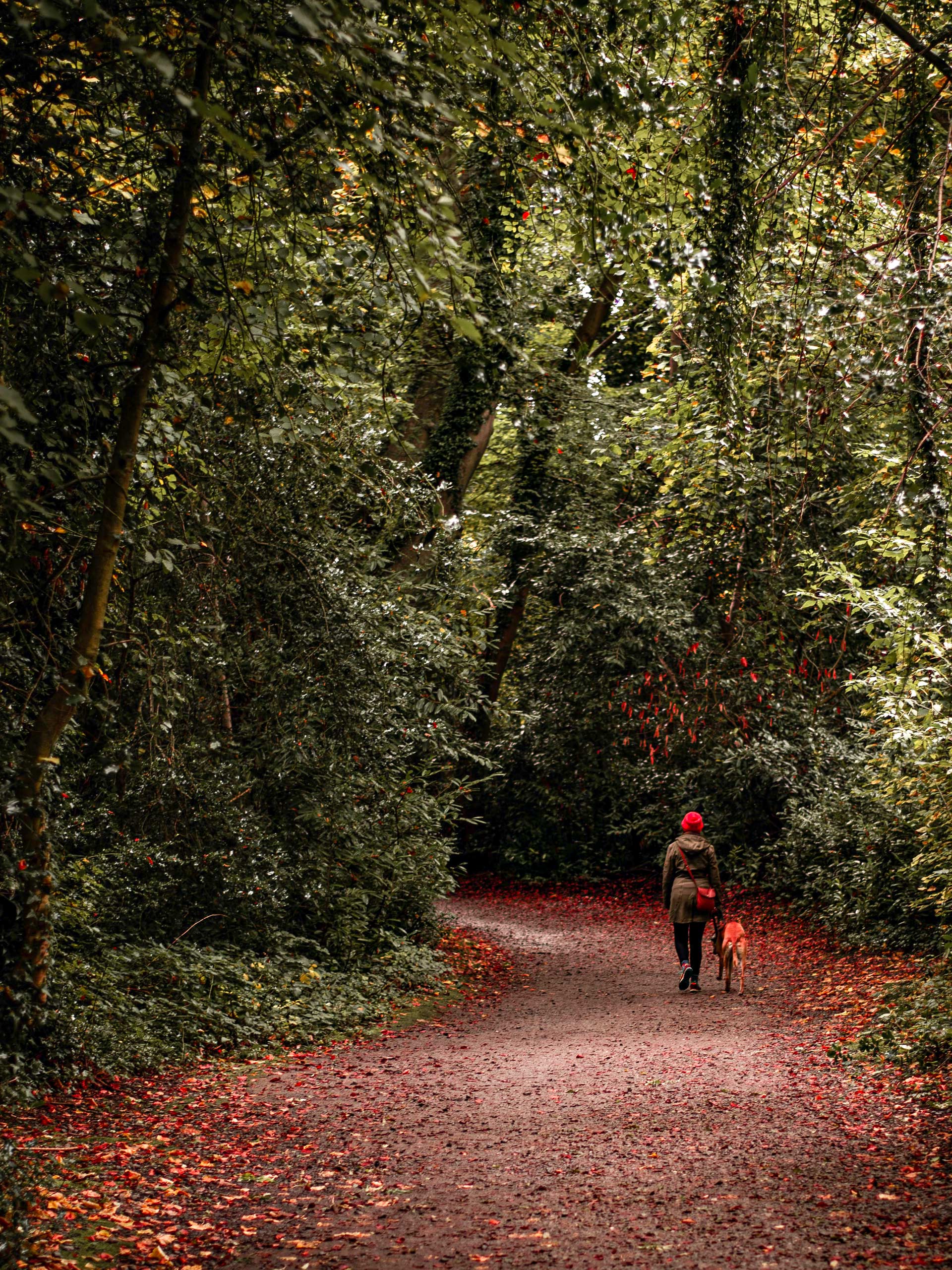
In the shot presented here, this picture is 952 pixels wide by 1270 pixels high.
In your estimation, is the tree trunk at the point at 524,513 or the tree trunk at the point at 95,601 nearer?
the tree trunk at the point at 95,601

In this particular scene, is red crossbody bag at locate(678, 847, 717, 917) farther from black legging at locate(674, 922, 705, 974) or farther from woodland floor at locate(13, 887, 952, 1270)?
woodland floor at locate(13, 887, 952, 1270)

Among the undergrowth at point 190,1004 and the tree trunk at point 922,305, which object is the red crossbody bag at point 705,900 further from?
the tree trunk at point 922,305

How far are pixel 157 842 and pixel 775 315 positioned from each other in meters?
7.07

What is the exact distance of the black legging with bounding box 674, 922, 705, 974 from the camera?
1219cm

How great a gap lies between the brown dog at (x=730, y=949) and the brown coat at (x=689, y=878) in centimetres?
33

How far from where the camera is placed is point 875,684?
36.5 ft

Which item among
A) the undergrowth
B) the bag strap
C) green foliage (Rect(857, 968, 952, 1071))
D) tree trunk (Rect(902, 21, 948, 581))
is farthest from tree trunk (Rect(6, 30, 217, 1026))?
the bag strap

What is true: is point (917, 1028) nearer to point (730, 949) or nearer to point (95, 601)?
point (730, 949)

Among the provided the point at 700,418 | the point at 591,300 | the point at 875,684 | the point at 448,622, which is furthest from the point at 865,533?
the point at 591,300

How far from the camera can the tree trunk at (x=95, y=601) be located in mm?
6000

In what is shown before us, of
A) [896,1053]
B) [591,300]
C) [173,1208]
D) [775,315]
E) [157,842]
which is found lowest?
[173,1208]

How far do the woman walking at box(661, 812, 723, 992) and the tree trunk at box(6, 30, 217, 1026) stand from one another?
22.5ft

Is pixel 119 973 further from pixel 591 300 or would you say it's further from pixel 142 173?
pixel 591 300

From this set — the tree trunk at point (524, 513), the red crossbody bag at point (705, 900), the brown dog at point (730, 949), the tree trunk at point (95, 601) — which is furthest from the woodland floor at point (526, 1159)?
the tree trunk at point (524, 513)
